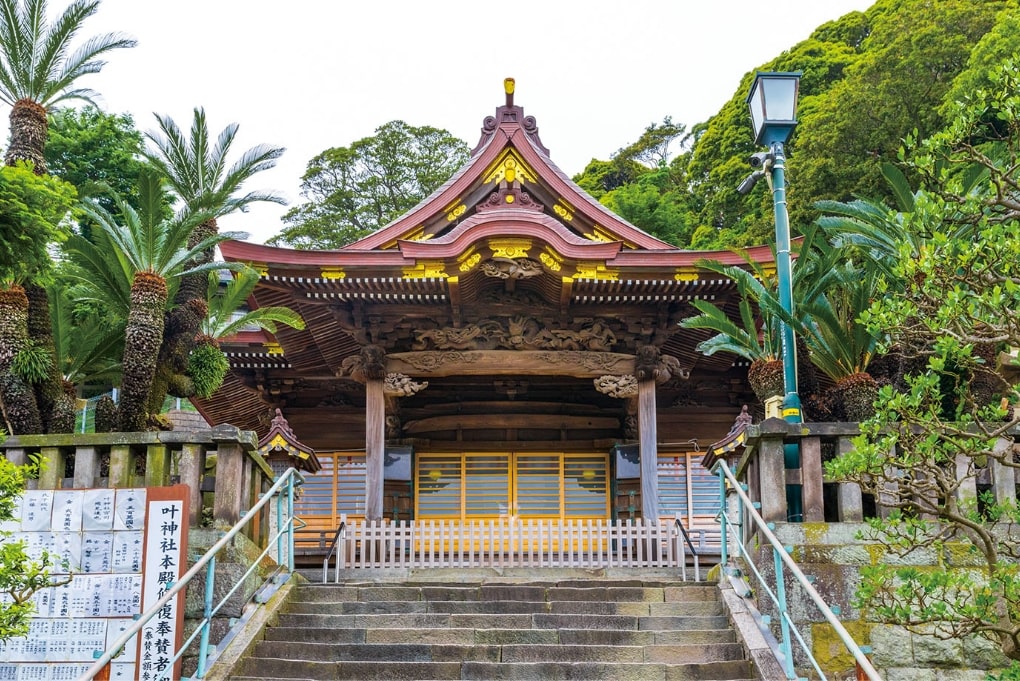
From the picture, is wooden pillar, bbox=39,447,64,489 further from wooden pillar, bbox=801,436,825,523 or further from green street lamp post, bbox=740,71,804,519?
green street lamp post, bbox=740,71,804,519

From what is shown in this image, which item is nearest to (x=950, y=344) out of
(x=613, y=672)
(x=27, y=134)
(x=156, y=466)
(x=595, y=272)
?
(x=613, y=672)

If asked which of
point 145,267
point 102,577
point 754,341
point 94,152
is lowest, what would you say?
point 102,577

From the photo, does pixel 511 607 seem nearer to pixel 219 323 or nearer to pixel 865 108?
pixel 219 323

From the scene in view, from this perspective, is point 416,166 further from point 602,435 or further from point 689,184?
point 602,435

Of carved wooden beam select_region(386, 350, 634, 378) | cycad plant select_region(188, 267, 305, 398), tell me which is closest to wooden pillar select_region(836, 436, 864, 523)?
carved wooden beam select_region(386, 350, 634, 378)

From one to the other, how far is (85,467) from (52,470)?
0.29 m

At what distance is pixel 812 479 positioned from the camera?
28.8 feet

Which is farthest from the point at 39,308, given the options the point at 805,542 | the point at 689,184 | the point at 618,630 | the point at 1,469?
the point at 689,184

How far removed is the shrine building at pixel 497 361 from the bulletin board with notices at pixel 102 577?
371 cm

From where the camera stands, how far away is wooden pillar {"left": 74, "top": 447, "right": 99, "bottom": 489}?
30.4 feet

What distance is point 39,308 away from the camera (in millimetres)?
10992

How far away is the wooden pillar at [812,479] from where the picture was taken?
28.6 ft

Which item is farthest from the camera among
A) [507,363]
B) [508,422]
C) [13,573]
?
[508,422]

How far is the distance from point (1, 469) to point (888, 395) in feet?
18.9
